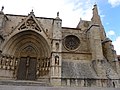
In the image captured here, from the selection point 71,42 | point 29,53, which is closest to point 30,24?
point 29,53

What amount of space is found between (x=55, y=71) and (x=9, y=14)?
7941mm

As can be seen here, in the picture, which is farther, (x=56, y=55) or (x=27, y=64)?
(x=27, y=64)

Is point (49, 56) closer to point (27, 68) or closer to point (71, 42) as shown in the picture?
point (27, 68)

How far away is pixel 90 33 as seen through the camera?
16203 mm

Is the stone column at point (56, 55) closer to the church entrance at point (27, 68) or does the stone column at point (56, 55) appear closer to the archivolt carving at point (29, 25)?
the archivolt carving at point (29, 25)

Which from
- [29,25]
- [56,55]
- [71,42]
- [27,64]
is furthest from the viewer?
[71,42]

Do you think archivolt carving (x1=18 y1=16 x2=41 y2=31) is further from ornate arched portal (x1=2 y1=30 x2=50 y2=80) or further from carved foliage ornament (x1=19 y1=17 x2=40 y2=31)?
ornate arched portal (x1=2 y1=30 x2=50 y2=80)

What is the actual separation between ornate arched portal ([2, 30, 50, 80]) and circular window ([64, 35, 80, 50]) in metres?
3.07

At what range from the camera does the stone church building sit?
12961 mm

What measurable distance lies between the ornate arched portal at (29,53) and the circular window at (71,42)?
3.07 m

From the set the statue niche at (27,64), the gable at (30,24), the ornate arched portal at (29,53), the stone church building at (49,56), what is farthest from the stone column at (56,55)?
the statue niche at (27,64)

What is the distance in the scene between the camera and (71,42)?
16.5 metres

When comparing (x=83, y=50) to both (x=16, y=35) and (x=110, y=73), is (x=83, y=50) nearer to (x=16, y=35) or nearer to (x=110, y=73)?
(x=110, y=73)

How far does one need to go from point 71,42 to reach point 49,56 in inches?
154
